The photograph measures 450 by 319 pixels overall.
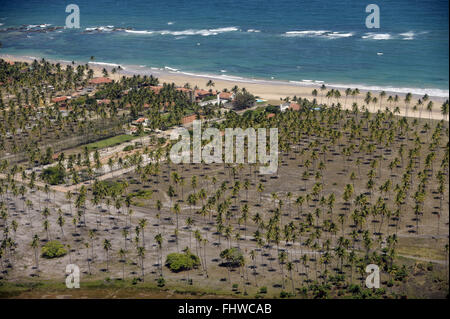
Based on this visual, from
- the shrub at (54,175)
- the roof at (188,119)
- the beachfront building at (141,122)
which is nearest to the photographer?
the shrub at (54,175)

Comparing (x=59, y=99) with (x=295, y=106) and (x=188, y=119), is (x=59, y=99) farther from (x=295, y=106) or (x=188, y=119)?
(x=295, y=106)

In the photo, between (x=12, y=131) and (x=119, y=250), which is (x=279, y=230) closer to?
(x=119, y=250)

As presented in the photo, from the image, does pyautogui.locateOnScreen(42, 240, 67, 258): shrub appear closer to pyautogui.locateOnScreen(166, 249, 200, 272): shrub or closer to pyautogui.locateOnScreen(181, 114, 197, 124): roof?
pyautogui.locateOnScreen(166, 249, 200, 272): shrub

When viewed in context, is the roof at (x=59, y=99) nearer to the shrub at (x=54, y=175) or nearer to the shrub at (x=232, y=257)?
the shrub at (x=54, y=175)

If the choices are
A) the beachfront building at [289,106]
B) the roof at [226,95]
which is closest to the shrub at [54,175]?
the roof at [226,95]
